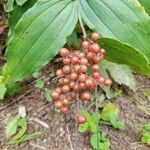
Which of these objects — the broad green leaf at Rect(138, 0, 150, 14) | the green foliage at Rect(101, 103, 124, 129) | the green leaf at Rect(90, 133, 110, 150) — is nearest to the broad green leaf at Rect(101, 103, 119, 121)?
the green foliage at Rect(101, 103, 124, 129)

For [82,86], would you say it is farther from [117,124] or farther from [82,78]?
[117,124]

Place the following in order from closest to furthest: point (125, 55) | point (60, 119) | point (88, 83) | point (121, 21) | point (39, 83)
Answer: point (88, 83)
point (125, 55)
point (121, 21)
point (60, 119)
point (39, 83)

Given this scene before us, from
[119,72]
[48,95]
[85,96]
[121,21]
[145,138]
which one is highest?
[121,21]

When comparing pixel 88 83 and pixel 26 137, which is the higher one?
pixel 88 83

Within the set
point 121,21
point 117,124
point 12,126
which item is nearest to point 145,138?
point 117,124

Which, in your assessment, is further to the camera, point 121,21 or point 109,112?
point 109,112

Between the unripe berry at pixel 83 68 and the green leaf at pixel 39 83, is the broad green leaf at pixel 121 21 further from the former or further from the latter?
the green leaf at pixel 39 83

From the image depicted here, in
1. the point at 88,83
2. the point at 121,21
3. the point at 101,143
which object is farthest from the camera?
the point at 101,143

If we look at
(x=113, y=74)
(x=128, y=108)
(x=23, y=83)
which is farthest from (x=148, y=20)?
(x=23, y=83)
